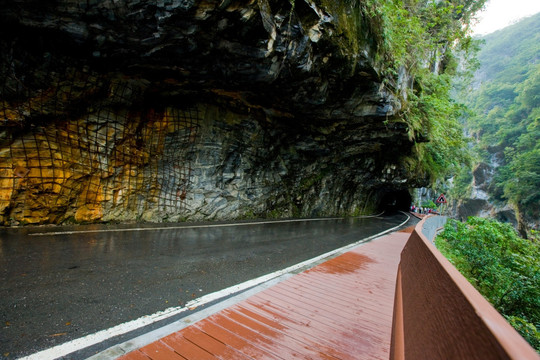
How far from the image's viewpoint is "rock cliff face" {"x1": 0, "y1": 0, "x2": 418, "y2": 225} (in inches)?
239

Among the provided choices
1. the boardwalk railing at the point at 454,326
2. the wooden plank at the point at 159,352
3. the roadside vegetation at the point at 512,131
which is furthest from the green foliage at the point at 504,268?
the roadside vegetation at the point at 512,131

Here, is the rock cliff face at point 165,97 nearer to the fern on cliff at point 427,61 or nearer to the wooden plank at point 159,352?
the fern on cliff at point 427,61

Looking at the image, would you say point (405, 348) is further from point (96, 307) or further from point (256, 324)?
point (96, 307)

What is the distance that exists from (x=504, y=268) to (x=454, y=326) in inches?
450

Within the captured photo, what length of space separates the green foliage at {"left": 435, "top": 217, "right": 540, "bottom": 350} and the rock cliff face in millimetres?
6684

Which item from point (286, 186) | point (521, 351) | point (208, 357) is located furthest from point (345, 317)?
point (286, 186)

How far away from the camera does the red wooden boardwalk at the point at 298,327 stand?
2541 millimetres

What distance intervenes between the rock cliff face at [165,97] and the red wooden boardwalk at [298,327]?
5949 millimetres

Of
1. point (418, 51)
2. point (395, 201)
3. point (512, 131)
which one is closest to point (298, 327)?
point (418, 51)

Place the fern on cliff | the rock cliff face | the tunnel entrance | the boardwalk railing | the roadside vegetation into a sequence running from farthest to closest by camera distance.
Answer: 1. the tunnel entrance
2. the roadside vegetation
3. the fern on cliff
4. the rock cliff face
5. the boardwalk railing

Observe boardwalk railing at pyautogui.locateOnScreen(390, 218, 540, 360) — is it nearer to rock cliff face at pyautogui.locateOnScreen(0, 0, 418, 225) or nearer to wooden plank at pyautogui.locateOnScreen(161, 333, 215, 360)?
wooden plank at pyautogui.locateOnScreen(161, 333, 215, 360)

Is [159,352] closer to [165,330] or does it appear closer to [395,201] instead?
[165,330]

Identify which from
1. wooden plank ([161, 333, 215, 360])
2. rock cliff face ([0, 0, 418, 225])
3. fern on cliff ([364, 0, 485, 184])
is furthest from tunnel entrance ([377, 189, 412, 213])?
wooden plank ([161, 333, 215, 360])

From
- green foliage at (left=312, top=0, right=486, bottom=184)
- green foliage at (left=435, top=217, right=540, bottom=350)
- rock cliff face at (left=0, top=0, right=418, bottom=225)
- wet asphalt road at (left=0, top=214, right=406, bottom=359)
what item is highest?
green foliage at (left=312, top=0, right=486, bottom=184)
